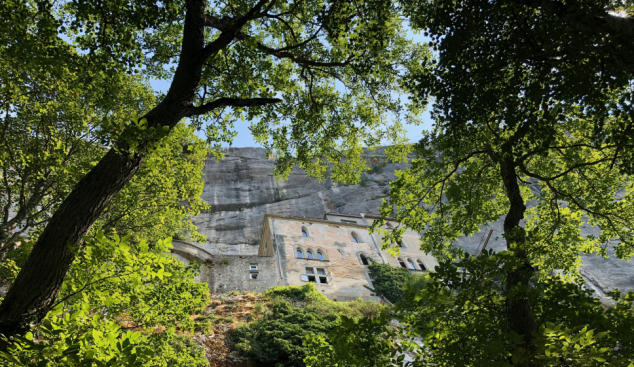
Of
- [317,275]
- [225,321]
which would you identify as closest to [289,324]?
[225,321]

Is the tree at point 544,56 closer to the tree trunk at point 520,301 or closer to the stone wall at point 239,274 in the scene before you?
the tree trunk at point 520,301

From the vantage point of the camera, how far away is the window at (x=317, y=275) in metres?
27.2

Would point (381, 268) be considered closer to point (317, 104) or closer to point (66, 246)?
point (317, 104)

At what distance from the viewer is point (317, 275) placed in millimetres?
27797

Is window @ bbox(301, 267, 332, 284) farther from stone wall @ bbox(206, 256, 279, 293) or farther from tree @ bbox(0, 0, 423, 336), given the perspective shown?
tree @ bbox(0, 0, 423, 336)

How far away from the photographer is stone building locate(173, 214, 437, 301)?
85.2 ft

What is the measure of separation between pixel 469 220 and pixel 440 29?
18.4ft

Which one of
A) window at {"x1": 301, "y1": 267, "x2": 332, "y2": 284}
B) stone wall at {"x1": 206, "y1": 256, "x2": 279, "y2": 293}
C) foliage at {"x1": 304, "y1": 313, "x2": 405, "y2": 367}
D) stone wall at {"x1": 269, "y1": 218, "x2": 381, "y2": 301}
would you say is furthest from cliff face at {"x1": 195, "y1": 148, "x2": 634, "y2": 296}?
foliage at {"x1": 304, "y1": 313, "x2": 405, "y2": 367}

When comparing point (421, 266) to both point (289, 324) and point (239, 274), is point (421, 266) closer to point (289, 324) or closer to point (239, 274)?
point (239, 274)

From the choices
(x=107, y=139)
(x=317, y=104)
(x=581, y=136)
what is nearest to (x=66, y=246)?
(x=107, y=139)

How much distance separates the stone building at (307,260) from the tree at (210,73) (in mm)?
14716

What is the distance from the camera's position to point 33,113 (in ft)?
30.1

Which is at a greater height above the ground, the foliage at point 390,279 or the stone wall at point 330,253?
the stone wall at point 330,253

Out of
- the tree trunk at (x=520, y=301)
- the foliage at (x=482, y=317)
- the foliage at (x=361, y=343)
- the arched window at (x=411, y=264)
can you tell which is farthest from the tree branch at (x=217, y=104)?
the arched window at (x=411, y=264)
